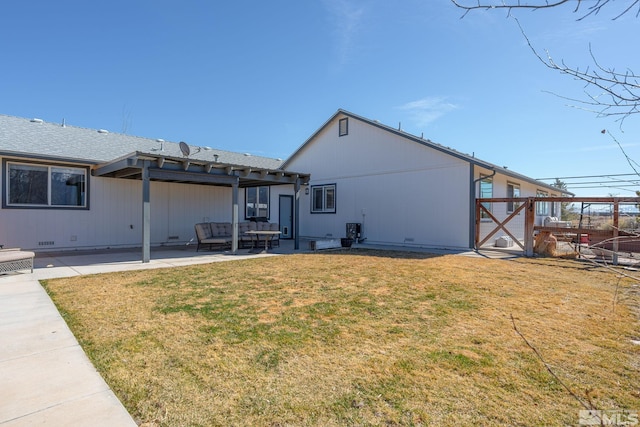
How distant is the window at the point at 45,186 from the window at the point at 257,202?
232 inches

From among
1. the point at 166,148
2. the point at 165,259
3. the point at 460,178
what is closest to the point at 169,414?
the point at 165,259

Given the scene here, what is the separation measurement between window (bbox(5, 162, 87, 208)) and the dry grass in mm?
5266

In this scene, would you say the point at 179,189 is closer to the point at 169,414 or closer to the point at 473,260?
the point at 473,260

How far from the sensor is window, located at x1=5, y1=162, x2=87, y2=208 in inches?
356

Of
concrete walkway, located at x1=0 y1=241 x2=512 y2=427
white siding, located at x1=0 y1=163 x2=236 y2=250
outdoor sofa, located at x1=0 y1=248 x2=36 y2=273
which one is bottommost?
concrete walkway, located at x1=0 y1=241 x2=512 y2=427

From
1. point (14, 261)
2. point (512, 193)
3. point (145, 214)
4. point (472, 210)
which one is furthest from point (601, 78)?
point (512, 193)

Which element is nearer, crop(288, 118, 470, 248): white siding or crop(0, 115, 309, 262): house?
crop(0, 115, 309, 262): house

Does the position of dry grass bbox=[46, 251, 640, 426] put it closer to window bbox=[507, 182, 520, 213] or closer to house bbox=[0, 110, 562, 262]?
house bbox=[0, 110, 562, 262]

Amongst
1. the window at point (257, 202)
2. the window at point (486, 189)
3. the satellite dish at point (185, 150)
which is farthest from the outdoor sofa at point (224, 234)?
the window at point (486, 189)

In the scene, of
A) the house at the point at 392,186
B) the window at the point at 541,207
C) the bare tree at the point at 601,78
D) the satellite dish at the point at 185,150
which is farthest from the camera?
the window at the point at 541,207

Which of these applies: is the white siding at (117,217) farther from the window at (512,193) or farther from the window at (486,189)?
the window at (512,193)

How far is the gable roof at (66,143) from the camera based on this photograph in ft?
29.1

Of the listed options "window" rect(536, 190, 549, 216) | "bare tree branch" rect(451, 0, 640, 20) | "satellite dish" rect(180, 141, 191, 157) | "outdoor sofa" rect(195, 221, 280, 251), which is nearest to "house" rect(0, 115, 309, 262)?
"satellite dish" rect(180, 141, 191, 157)

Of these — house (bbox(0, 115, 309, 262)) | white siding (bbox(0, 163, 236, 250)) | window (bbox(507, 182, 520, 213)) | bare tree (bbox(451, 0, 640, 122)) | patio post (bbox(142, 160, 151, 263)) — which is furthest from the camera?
window (bbox(507, 182, 520, 213))
